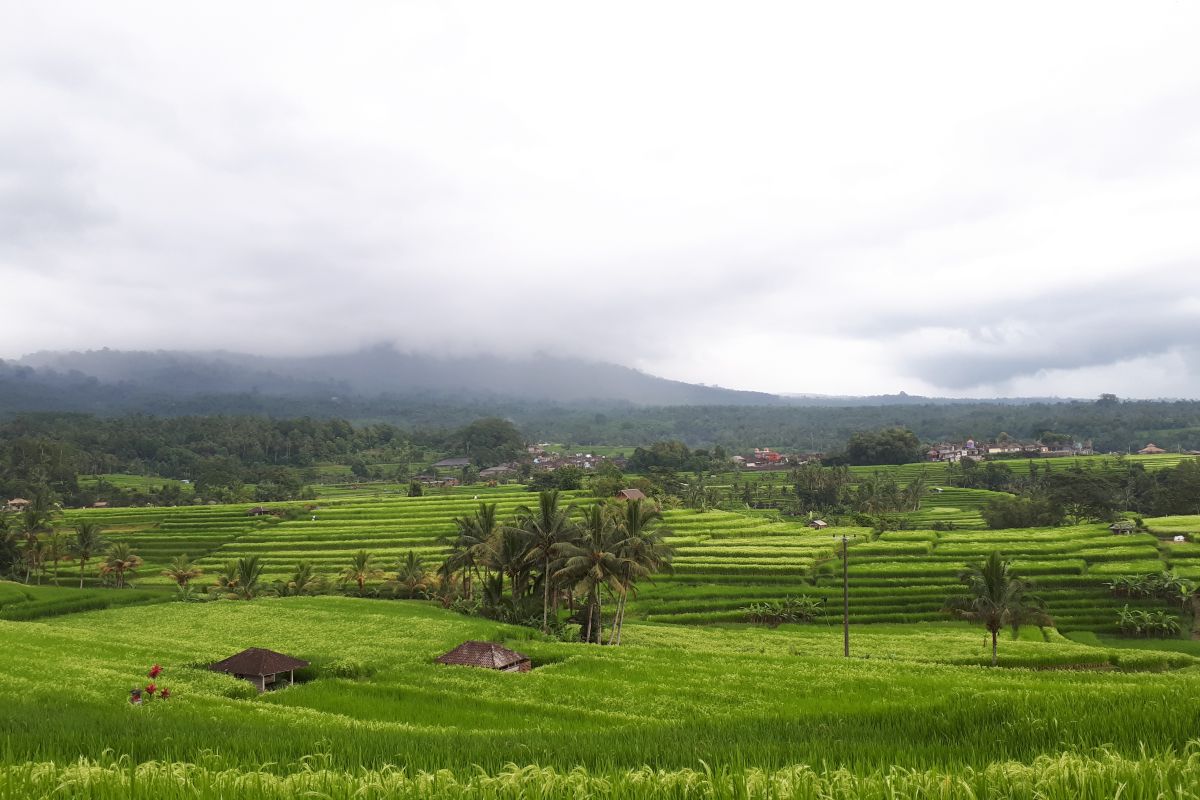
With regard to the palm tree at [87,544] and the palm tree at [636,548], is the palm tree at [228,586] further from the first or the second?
the palm tree at [636,548]

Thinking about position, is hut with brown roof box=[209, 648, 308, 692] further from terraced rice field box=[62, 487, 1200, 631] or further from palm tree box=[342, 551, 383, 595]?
terraced rice field box=[62, 487, 1200, 631]

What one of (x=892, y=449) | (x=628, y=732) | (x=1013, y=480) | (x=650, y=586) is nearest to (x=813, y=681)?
(x=628, y=732)

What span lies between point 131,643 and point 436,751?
31.0m

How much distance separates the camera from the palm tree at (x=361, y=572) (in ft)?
183

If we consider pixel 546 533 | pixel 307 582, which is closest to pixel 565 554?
pixel 546 533

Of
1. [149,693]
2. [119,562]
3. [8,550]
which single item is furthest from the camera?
[8,550]

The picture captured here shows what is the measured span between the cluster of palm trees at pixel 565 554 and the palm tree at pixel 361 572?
11.8m

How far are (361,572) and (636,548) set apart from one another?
95.4 feet

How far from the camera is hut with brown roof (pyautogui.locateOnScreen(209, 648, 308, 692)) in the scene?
84.6 ft

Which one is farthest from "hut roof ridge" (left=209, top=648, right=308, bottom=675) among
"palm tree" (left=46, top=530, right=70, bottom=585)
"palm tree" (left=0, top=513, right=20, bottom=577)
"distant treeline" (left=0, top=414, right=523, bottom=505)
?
"distant treeline" (left=0, top=414, right=523, bottom=505)

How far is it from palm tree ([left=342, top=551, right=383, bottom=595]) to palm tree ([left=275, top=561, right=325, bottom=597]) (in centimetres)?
213

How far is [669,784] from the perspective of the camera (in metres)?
5.75

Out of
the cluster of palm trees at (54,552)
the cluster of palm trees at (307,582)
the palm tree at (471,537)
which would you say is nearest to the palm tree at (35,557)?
the cluster of palm trees at (54,552)

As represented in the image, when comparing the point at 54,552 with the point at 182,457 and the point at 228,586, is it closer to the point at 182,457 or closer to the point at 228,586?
the point at 228,586
